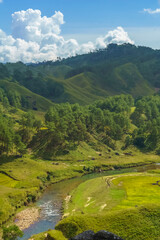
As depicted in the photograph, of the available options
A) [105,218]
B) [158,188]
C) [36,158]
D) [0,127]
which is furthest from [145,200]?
[0,127]

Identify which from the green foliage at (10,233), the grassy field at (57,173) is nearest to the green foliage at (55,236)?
the green foliage at (10,233)

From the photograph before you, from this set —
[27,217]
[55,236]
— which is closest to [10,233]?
[55,236]

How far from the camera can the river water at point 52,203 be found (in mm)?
71188

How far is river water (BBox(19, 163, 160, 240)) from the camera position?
71.2 metres

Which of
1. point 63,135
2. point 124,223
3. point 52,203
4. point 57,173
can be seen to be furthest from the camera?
point 63,135

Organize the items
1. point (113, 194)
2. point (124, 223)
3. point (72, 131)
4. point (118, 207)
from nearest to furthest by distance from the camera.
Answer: point (124, 223) → point (118, 207) → point (113, 194) → point (72, 131)

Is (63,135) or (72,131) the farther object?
(72,131)

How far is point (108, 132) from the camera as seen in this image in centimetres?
18975

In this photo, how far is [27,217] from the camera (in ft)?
259

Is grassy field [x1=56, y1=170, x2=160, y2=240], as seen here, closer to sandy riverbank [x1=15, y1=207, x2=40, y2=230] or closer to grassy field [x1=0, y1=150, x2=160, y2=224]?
grassy field [x1=0, y1=150, x2=160, y2=224]

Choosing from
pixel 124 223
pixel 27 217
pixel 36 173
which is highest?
pixel 36 173

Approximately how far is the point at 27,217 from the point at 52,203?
14.5m

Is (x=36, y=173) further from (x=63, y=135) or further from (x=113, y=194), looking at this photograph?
(x=63, y=135)

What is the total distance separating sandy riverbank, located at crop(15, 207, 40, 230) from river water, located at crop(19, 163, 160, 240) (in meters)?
1.65
